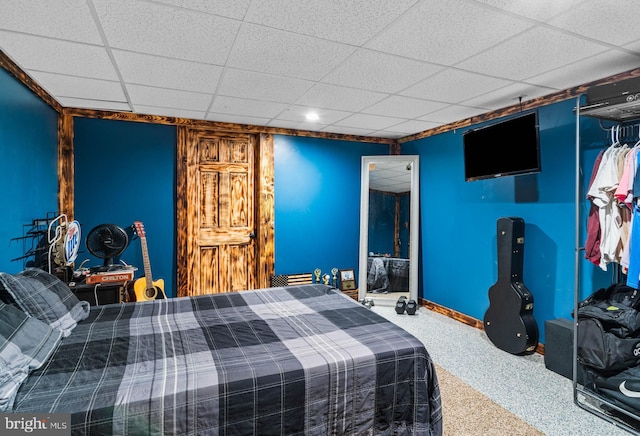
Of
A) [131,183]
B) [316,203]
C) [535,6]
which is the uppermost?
[535,6]

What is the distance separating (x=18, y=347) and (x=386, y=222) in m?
4.15

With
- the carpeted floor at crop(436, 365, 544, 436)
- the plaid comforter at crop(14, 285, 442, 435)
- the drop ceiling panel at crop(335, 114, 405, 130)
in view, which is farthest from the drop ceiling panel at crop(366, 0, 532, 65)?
the carpeted floor at crop(436, 365, 544, 436)

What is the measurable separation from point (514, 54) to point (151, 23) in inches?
86.6

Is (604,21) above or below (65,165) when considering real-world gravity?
above

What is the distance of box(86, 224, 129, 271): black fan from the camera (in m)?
3.52

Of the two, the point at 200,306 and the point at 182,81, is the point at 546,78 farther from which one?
the point at 200,306

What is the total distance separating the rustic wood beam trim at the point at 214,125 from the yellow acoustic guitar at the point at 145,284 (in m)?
1.20

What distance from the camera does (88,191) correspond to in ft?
12.7

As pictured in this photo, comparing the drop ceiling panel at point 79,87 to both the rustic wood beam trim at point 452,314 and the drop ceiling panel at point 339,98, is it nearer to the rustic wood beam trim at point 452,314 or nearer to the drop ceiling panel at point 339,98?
the drop ceiling panel at point 339,98

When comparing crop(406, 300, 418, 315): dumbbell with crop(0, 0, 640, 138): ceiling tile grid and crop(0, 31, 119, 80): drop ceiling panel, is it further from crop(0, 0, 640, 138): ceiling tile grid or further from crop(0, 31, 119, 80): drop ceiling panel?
crop(0, 31, 119, 80): drop ceiling panel

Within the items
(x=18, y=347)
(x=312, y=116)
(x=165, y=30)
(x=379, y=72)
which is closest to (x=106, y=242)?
(x=18, y=347)

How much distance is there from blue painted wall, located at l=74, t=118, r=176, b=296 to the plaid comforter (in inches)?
72.8

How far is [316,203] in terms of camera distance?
4.91 metres

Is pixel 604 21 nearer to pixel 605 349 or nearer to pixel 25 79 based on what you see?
pixel 605 349
